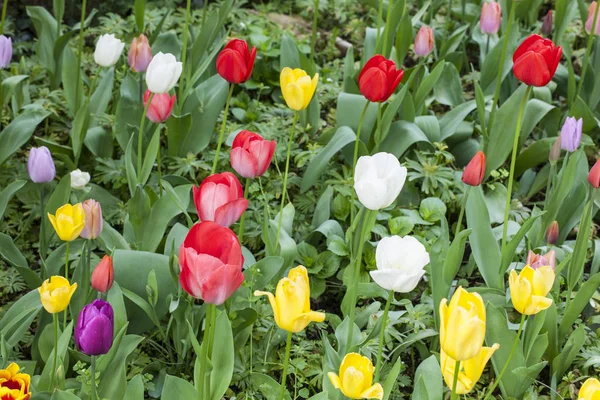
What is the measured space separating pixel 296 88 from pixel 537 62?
581mm

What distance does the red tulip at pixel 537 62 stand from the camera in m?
1.92

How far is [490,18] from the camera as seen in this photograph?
2.92 m

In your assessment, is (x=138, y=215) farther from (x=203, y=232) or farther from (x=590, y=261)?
(x=590, y=261)

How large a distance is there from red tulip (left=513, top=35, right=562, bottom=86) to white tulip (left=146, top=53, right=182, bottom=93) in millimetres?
856

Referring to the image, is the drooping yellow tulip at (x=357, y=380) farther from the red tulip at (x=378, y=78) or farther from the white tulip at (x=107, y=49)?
the white tulip at (x=107, y=49)

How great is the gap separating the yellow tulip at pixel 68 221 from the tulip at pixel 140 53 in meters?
0.89

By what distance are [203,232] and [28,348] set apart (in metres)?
1.05

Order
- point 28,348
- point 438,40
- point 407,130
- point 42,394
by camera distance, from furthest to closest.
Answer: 1. point 438,40
2. point 407,130
3. point 28,348
4. point 42,394

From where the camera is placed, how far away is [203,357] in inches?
57.1

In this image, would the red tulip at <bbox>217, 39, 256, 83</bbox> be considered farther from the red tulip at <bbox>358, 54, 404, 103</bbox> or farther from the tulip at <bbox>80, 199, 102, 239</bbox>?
the tulip at <bbox>80, 199, 102, 239</bbox>

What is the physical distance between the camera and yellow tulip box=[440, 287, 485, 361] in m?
1.17

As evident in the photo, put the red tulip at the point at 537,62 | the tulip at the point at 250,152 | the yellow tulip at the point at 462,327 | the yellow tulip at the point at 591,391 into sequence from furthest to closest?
the red tulip at the point at 537,62 < the tulip at the point at 250,152 < the yellow tulip at the point at 591,391 < the yellow tulip at the point at 462,327

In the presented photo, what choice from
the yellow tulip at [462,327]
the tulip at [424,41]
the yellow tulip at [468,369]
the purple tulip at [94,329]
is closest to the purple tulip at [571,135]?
the tulip at [424,41]

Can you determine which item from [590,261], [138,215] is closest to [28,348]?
[138,215]
